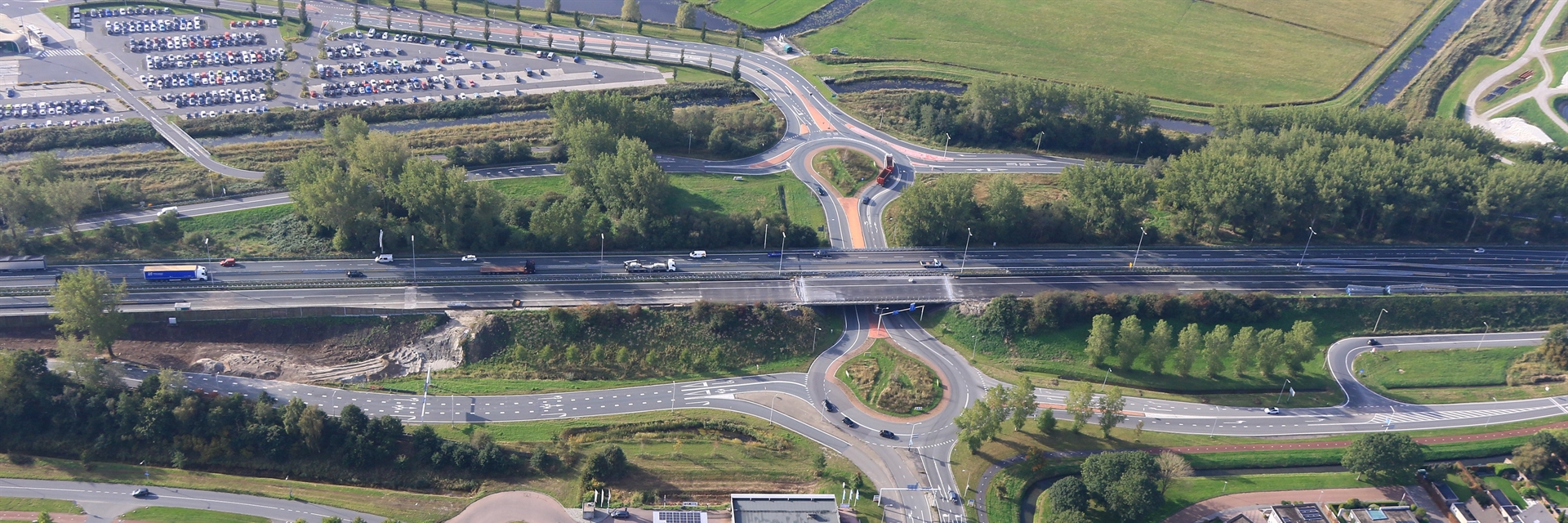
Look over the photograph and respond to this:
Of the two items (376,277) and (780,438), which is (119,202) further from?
(780,438)

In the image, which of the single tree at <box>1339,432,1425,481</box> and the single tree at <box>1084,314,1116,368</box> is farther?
the single tree at <box>1084,314,1116,368</box>

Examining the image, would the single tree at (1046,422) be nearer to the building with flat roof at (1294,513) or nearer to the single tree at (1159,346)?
the single tree at (1159,346)

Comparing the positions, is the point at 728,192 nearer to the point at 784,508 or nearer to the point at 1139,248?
the point at 1139,248

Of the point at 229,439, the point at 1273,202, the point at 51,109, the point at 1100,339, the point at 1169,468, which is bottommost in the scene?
the point at 229,439

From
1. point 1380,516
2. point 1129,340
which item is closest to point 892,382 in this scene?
point 1129,340

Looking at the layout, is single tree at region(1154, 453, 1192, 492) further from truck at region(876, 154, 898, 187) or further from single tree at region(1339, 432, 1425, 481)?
truck at region(876, 154, 898, 187)

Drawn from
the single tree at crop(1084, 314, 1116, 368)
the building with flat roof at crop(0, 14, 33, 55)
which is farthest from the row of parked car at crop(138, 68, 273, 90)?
the single tree at crop(1084, 314, 1116, 368)

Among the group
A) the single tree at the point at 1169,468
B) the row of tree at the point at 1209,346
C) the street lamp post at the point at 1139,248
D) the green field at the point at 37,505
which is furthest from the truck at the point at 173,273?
the street lamp post at the point at 1139,248

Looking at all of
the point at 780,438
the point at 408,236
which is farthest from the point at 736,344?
the point at 408,236
